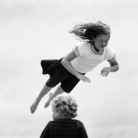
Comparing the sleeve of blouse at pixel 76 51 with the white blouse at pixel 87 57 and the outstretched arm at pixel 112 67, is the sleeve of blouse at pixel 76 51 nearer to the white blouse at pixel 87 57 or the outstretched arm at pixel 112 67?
the white blouse at pixel 87 57

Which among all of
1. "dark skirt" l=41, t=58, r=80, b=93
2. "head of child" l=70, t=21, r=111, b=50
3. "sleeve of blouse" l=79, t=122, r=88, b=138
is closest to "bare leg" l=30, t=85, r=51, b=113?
"dark skirt" l=41, t=58, r=80, b=93

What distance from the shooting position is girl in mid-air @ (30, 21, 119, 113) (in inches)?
451

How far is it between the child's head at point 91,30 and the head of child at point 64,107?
3.43 meters

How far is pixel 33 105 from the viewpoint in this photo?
43.9 feet

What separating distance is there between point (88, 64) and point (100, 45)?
0.76m

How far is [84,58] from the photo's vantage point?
38.7 feet

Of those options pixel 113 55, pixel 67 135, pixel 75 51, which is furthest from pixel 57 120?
pixel 113 55

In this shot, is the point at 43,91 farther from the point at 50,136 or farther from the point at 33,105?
the point at 50,136

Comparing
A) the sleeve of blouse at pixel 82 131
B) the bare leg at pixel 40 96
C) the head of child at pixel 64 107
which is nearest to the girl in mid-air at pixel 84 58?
the bare leg at pixel 40 96

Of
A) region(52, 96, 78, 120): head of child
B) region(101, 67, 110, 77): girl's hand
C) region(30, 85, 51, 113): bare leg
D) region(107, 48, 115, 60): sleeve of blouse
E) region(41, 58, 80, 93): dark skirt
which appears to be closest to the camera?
region(52, 96, 78, 120): head of child

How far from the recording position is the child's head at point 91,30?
11430 millimetres

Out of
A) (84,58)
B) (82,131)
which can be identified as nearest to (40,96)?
(84,58)

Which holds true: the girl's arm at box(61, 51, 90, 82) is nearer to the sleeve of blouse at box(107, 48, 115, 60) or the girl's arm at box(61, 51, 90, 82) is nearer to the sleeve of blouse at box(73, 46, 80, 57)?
the sleeve of blouse at box(73, 46, 80, 57)

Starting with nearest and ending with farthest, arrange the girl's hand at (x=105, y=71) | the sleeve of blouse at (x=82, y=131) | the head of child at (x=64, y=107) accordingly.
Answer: the head of child at (x=64, y=107) < the sleeve of blouse at (x=82, y=131) < the girl's hand at (x=105, y=71)
